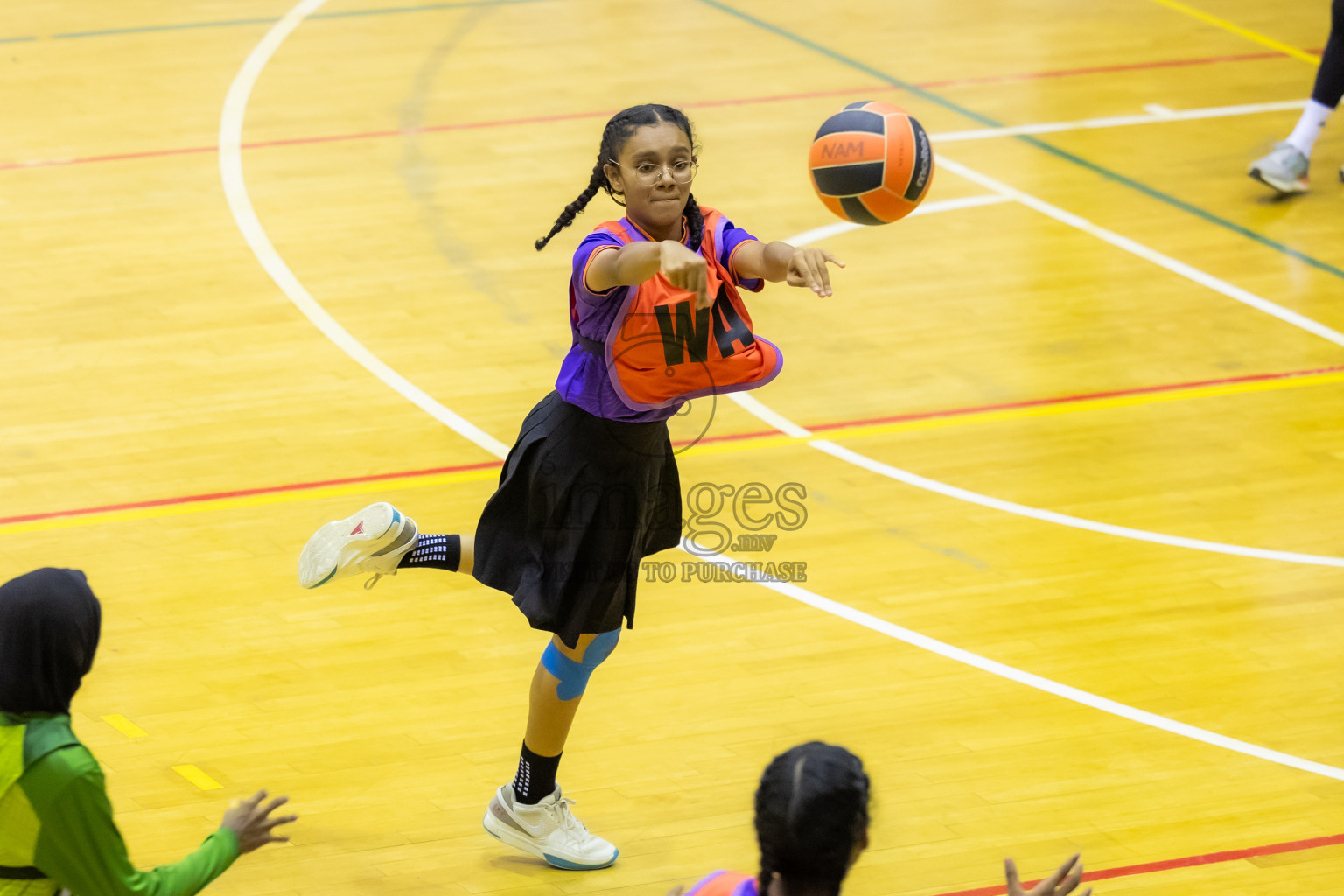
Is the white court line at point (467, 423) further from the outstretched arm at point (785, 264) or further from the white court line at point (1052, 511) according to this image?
the outstretched arm at point (785, 264)

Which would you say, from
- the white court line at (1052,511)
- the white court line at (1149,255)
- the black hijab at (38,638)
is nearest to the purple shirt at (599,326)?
the black hijab at (38,638)

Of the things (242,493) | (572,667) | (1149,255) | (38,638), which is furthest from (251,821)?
(1149,255)

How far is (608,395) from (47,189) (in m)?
5.35

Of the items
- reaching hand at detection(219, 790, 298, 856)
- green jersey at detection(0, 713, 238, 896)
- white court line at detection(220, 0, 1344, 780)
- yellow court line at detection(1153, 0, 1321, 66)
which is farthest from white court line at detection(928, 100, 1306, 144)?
green jersey at detection(0, 713, 238, 896)

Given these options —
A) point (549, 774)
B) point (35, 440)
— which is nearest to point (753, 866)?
point (549, 774)

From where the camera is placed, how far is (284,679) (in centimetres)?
442

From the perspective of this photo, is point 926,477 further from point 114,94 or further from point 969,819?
point 114,94

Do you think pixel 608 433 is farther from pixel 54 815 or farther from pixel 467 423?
pixel 467 423

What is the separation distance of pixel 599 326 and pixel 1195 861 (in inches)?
78.1

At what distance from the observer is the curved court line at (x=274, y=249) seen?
592 centimetres

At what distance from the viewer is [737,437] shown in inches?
231

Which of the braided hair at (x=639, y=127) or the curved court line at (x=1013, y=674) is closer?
the braided hair at (x=639, y=127)

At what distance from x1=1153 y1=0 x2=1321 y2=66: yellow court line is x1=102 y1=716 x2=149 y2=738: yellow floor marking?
8.62 m

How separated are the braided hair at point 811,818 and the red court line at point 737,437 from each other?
3.49 meters
